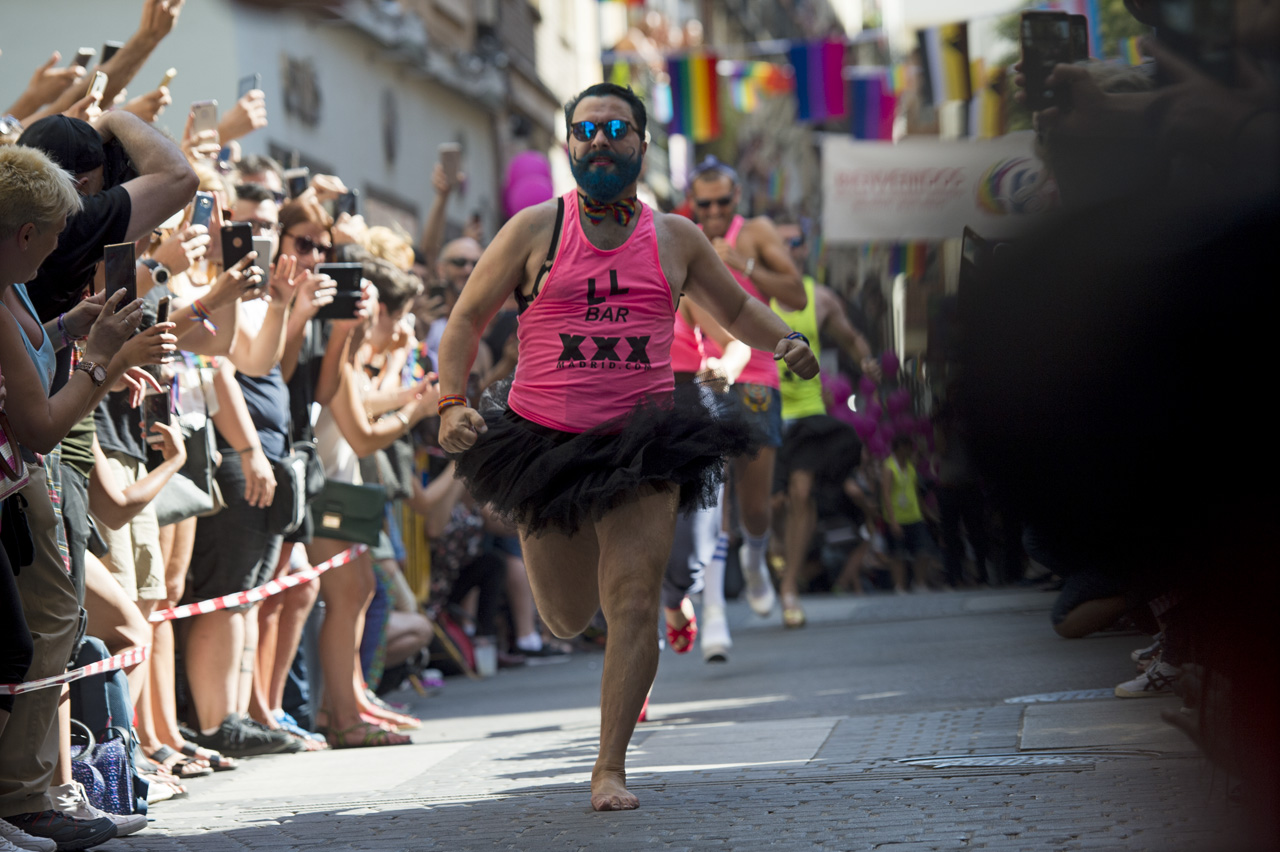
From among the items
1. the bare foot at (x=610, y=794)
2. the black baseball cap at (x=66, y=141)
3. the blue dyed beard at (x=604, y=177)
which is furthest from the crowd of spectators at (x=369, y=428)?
the blue dyed beard at (x=604, y=177)

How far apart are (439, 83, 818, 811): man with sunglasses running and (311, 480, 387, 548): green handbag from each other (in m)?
1.99

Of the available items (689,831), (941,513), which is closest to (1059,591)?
(941,513)

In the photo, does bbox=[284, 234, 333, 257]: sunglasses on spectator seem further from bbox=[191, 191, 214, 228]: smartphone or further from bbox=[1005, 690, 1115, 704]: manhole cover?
bbox=[1005, 690, 1115, 704]: manhole cover

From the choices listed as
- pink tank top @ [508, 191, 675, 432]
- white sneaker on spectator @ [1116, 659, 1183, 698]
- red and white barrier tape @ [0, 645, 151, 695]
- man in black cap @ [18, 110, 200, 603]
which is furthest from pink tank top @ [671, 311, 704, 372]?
white sneaker on spectator @ [1116, 659, 1183, 698]

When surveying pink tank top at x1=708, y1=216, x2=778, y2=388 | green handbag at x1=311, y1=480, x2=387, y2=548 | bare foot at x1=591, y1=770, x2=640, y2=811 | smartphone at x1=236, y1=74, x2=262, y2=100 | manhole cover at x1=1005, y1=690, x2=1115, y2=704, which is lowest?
manhole cover at x1=1005, y1=690, x2=1115, y2=704

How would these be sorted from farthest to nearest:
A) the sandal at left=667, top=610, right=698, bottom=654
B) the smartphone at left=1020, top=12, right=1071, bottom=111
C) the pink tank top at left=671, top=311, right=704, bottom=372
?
the pink tank top at left=671, top=311, right=704, bottom=372
the sandal at left=667, top=610, right=698, bottom=654
the smartphone at left=1020, top=12, right=1071, bottom=111

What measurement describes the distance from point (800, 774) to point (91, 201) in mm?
2700

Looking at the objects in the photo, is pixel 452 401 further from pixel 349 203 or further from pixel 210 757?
pixel 349 203

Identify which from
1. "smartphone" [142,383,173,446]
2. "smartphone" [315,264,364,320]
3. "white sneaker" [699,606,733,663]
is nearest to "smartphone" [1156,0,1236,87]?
"smartphone" [142,383,173,446]

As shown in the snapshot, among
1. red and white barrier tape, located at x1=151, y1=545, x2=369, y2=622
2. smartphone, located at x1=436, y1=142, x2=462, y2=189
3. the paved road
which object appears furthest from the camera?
smartphone, located at x1=436, y1=142, x2=462, y2=189

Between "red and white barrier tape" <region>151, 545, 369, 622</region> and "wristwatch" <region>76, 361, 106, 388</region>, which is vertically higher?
"wristwatch" <region>76, 361, 106, 388</region>

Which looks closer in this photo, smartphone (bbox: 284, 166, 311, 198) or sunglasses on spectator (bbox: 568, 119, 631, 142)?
sunglasses on spectator (bbox: 568, 119, 631, 142)

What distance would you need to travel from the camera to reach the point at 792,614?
1199cm

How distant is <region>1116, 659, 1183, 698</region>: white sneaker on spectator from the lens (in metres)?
2.88
